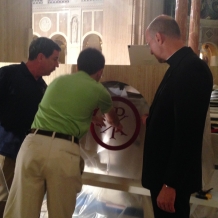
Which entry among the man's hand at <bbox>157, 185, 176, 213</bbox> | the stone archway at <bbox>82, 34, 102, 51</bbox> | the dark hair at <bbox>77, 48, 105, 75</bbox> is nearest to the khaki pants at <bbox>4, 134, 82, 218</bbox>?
the dark hair at <bbox>77, 48, 105, 75</bbox>

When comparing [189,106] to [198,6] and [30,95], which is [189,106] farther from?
[198,6]

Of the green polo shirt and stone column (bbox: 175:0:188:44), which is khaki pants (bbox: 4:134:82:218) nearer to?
the green polo shirt

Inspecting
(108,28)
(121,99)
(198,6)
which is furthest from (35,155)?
(198,6)

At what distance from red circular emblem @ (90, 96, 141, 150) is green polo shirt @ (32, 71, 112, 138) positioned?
0.31 m

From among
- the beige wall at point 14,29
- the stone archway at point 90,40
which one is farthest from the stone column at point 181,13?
the stone archway at point 90,40

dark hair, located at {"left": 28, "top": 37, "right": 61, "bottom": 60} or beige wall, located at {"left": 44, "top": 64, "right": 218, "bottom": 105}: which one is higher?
dark hair, located at {"left": 28, "top": 37, "right": 61, "bottom": 60}

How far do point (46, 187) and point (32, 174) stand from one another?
0.09 m

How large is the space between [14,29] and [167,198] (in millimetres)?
1397

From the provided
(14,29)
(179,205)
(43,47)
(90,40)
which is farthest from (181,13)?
(90,40)

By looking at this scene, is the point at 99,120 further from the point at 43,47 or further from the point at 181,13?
the point at 181,13

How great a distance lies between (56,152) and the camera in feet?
4.44

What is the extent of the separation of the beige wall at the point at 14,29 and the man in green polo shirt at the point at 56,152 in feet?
2.23

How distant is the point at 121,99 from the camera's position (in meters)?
1.72

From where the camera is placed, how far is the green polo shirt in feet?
4.55
